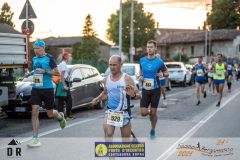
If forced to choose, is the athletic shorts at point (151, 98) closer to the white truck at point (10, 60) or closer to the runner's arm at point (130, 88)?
the runner's arm at point (130, 88)

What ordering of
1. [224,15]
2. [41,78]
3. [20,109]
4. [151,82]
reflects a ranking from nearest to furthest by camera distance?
[41,78] < [151,82] < [20,109] < [224,15]

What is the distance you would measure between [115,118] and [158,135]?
12.6ft

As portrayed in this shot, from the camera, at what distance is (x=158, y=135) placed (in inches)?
407

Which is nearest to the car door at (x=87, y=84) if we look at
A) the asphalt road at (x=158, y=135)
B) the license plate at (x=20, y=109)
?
the asphalt road at (x=158, y=135)

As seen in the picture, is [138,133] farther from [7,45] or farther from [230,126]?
[7,45]

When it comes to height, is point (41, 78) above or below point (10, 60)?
below

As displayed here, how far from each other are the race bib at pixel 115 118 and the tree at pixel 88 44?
A: 74.6 meters

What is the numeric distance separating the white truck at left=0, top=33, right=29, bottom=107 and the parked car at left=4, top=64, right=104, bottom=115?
266mm

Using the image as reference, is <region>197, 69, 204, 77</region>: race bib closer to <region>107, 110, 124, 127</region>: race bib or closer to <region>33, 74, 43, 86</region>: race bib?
<region>33, 74, 43, 86</region>: race bib

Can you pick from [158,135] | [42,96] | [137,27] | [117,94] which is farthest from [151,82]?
[137,27]

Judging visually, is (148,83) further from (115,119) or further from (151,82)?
(115,119)

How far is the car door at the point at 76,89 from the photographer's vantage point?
47.1 feet

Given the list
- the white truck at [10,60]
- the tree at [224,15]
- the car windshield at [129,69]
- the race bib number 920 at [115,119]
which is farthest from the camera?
the tree at [224,15]

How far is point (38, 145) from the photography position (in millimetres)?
8938
